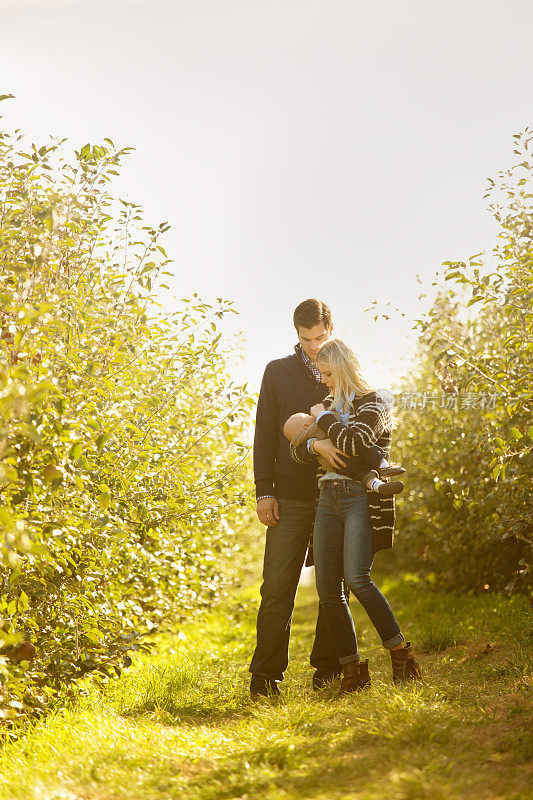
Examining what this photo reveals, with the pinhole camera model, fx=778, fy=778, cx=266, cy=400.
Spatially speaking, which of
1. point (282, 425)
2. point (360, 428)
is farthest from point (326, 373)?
point (282, 425)

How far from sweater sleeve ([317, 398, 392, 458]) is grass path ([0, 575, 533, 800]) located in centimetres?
120

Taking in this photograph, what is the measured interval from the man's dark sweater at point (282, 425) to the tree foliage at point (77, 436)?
1.46ft

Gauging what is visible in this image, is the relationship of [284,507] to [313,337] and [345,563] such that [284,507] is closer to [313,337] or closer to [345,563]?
[345,563]

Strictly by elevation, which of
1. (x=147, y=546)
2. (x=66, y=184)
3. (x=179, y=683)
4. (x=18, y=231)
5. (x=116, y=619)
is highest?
(x=66, y=184)

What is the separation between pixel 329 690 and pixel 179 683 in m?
1.14

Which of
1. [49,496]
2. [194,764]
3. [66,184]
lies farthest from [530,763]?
[66,184]

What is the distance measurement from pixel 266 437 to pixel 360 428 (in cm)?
82

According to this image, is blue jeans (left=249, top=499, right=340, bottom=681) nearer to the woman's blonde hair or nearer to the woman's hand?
the woman's hand

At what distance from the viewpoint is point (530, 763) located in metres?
2.83

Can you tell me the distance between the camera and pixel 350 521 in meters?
4.02

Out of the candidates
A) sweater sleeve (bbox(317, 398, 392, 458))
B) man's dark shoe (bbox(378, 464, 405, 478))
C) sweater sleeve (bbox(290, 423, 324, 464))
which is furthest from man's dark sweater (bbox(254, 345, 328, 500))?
man's dark shoe (bbox(378, 464, 405, 478))

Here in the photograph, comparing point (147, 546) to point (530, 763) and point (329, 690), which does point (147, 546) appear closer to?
point (329, 690)

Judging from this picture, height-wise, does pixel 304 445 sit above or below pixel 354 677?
above

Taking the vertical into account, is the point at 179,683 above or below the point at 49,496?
below
